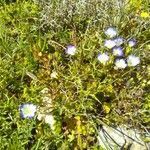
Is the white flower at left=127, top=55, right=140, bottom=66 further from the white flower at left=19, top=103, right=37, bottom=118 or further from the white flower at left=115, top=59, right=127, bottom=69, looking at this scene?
the white flower at left=19, top=103, right=37, bottom=118

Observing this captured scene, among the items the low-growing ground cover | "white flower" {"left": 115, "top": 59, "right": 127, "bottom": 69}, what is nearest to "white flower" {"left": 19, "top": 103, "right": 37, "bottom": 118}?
the low-growing ground cover

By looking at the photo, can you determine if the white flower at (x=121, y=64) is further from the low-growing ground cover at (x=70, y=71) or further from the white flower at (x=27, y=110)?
the white flower at (x=27, y=110)

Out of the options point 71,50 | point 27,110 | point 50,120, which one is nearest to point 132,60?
point 71,50

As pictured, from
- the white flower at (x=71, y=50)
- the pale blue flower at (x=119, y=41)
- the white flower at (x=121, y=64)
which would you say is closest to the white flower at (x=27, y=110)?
the white flower at (x=71, y=50)

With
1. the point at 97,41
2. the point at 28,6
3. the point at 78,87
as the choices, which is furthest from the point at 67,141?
the point at 28,6

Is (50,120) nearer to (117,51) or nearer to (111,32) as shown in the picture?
(117,51)

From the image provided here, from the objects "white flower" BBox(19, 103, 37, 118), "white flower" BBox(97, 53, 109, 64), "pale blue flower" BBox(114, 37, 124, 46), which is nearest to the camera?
"white flower" BBox(19, 103, 37, 118)

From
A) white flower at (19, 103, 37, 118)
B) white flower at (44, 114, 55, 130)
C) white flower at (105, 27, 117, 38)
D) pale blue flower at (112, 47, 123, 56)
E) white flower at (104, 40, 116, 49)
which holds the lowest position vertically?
white flower at (44, 114, 55, 130)
